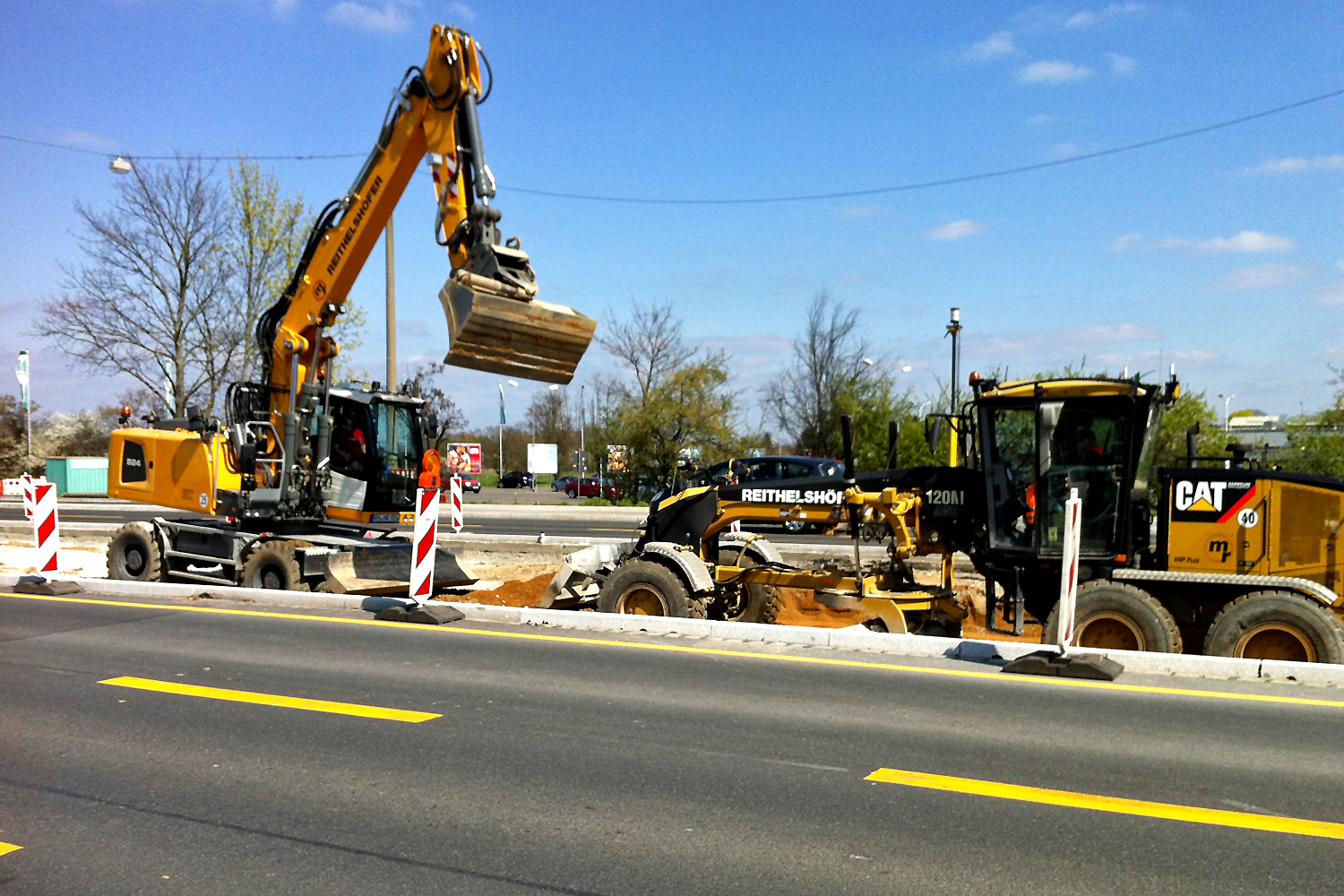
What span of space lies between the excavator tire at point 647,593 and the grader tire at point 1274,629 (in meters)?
4.74

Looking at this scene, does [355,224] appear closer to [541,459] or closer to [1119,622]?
[1119,622]

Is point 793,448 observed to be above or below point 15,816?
above

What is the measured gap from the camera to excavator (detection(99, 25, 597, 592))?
1398cm

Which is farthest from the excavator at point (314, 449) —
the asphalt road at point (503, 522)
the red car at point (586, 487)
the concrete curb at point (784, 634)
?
the red car at point (586, 487)

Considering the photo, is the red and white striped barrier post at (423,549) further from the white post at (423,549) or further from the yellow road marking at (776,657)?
the yellow road marking at (776,657)

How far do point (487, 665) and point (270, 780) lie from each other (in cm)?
319

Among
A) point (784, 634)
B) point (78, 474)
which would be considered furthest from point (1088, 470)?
point (78, 474)

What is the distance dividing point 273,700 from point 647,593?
4340mm

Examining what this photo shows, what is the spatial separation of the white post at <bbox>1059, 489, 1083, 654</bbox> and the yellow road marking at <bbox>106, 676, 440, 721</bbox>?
4.98 meters

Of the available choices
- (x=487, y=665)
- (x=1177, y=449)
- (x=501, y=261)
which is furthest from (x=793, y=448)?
(x=487, y=665)

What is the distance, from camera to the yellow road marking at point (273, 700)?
7234 millimetres

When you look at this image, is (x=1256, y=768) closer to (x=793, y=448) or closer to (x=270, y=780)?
(x=270, y=780)

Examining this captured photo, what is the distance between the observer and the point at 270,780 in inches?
227

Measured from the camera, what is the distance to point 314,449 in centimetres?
Result: 1534
